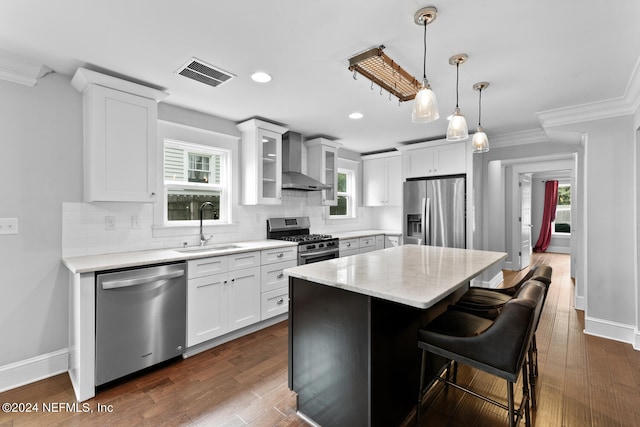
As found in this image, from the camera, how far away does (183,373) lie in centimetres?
241

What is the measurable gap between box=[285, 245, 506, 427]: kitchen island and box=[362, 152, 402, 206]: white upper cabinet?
11.4ft

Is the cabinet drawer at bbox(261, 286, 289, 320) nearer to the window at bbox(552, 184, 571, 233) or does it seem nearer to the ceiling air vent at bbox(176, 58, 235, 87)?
the ceiling air vent at bbox(176, 58, 235, 87)

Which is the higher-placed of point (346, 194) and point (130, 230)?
point (346, 194)

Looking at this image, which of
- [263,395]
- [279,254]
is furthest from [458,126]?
[263,395]

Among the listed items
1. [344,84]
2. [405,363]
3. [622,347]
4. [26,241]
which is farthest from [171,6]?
[622,347]

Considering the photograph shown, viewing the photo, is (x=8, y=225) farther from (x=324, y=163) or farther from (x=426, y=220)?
(x=426, y=220)

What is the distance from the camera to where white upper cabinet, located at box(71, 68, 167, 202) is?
7.91ft

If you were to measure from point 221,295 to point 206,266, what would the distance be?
34 centimetres

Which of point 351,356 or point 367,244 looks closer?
point 351,356

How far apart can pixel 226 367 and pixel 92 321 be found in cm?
107

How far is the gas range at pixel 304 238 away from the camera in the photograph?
3748mm

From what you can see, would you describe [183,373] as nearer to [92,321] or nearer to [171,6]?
[92,321]

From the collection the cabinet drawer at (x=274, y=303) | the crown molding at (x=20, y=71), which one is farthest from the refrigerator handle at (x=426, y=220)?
the crown molding at (x=20, y=71)
